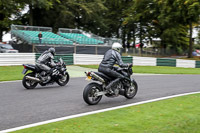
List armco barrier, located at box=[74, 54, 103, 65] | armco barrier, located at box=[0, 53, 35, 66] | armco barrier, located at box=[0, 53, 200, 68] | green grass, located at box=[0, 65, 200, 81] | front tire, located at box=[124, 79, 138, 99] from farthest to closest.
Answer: armco barrier, located at box=[74, 54, 103, 65], armco barrier, located at box=[0, 53, 200, 68], armco barrier, located at box=[0, 53, 35, 66], green grass, located at box=[0, 65, 200, 81], front tire, located at box=[124, 79, 138, 99]

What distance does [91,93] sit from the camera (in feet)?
23.9

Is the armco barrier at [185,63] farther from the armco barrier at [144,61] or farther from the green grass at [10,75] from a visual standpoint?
the green grass at [10,75]

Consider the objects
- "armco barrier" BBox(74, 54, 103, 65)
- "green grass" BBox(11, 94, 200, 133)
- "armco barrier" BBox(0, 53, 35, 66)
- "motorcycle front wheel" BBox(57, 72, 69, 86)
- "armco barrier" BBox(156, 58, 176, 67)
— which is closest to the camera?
"green grass" BBox(11, 94, 200, 133)

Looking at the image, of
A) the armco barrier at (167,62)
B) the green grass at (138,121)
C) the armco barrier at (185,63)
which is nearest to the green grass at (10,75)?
the green grass at (138,121)

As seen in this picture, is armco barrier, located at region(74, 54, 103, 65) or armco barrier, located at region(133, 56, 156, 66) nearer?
armco barrier, located at region(74, 54, 103, 65)

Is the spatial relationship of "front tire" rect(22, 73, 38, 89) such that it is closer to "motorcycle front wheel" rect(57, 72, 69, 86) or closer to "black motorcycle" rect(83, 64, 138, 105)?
"motorcycle front wheel" rect(57, 72, 69, 86)

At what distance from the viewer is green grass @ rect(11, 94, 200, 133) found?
4980 millimetres

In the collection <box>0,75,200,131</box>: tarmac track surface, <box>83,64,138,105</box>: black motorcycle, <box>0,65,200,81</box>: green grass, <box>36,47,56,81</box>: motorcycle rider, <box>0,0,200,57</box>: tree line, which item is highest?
<box>0,0,200,57</box>: tree line

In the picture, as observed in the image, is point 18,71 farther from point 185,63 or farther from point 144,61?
point 185,63

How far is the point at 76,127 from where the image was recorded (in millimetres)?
5113

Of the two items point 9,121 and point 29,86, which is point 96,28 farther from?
point 9,121

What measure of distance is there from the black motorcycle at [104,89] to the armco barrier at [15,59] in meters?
14.5

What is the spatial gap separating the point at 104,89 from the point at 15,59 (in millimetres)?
15026

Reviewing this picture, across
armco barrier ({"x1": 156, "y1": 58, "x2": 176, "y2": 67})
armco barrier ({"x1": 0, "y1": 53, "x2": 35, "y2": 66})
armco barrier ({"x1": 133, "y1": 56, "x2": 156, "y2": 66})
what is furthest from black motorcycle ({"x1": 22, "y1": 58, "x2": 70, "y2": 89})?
armco barrier ({"x1": 156, "y1": 58, "x2": 176, "y2": 67})
